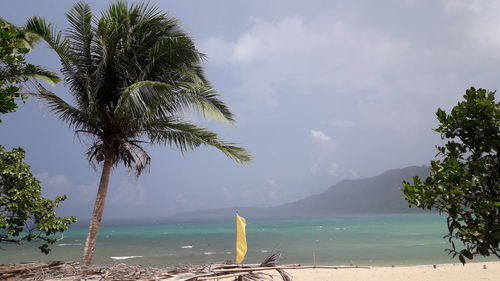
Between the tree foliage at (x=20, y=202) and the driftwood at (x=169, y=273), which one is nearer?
the driftwood at (x=169, y=273)

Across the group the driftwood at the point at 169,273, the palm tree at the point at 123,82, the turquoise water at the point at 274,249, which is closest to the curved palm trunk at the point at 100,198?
the palm tree at the point at 123,82

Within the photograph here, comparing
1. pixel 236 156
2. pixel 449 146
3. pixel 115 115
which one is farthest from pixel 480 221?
pixel 115 115

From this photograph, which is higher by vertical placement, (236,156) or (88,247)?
(236,156)

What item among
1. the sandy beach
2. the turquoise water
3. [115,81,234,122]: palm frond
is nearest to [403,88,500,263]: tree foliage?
[115,81,234,122]: palm frond

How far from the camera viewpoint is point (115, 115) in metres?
9.52

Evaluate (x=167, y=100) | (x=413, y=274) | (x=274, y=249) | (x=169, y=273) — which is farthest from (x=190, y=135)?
(x=274, y=249)

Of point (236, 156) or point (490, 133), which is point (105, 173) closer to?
point (236, 156)

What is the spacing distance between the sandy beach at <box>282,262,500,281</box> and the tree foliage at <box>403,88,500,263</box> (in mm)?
9516

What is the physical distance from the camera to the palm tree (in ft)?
31.9

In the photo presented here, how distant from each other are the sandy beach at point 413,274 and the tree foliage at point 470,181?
375 inches

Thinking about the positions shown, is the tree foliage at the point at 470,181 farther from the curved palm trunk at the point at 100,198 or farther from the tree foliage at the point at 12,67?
the curved palm trunk at the point at 100,198

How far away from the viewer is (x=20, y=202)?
8.60m

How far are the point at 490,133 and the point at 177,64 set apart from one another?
→ 26.8 feet

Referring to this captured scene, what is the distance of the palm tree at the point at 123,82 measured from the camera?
9.73 m
